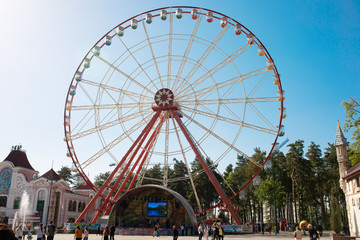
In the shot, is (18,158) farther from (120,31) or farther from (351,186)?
(351,186)

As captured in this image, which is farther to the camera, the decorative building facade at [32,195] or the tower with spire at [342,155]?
Result: the decorative building facade at [32,195]

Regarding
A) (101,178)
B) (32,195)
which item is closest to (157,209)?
(32,195)

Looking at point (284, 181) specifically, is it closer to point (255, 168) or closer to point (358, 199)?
point (255, 168)

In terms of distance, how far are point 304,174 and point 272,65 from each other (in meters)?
33.1

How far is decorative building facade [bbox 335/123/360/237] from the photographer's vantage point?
28.8 m

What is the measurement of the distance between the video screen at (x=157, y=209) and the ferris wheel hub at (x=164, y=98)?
12671mm

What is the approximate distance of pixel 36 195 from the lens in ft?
172

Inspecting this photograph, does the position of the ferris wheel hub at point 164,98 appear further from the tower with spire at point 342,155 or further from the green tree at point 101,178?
the green tree at point 101,178

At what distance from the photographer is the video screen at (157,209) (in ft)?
124

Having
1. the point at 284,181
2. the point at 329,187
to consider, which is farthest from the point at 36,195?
the point at 329,187

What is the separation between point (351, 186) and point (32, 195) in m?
47.2

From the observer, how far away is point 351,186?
30812 mm

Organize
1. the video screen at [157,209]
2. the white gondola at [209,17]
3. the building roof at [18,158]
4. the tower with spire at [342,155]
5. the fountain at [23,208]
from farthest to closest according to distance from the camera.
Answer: the building roof at [18,158]
the fountain at [23,208]
the video screen at [157,209]
the tower with spire at [342,155]
the white gondola at [209,17]

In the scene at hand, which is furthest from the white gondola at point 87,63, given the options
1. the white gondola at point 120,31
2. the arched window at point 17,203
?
the arched window at point 17,203
